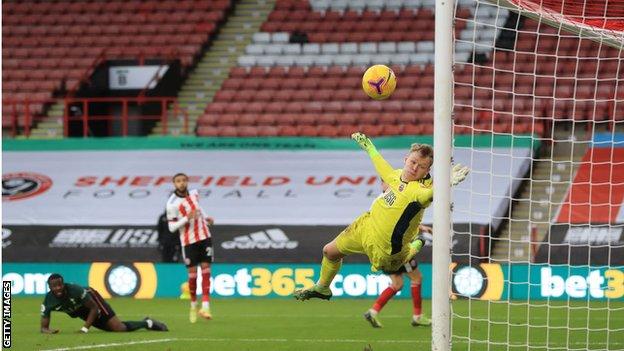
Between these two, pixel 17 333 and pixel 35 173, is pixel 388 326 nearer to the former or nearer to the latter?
pixel 17 333

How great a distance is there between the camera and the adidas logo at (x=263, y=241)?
20.0 metres

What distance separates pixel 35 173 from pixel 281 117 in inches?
201

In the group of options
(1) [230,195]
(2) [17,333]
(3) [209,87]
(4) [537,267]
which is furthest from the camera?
(3) [209,87]

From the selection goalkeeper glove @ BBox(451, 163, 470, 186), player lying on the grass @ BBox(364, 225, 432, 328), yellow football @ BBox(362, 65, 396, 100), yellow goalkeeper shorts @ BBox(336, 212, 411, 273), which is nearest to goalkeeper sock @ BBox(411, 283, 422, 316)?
player lying on the grass @ BBox(364, 225, 432, 328)

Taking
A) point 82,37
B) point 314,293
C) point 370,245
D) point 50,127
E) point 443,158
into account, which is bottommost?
point 314,293

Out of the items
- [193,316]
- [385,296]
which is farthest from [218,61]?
[385,296]

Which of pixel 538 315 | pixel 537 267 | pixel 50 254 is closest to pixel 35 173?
pixel 50 254

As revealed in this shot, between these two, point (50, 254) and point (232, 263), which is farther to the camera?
point (50, 254)

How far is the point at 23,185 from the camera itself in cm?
2284

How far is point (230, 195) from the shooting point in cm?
2225

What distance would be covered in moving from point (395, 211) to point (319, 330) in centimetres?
402

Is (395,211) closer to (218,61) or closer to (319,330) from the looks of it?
(319,330)

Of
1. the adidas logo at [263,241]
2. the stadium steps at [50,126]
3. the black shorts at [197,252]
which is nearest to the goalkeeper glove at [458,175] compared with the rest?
the black shorts at [197,252]

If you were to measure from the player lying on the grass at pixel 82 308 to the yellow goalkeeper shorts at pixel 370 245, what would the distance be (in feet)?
12.5
